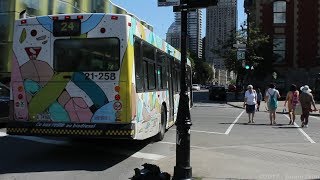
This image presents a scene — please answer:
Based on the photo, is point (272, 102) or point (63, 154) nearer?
point (63, 154)

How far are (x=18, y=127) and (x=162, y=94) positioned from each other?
4575mm

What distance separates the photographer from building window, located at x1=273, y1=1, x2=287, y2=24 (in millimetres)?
55438

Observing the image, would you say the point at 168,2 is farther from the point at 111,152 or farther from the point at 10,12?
the point at 10,12

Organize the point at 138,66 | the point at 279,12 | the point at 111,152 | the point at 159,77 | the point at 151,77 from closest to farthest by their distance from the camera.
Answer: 1. the point at 138,66
2. the point at 111,152
3. the point at 151,77
4. the point at 159,77
5. the point at 279,12

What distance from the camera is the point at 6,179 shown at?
8.82m

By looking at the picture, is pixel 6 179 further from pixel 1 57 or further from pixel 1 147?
pixel 1 57

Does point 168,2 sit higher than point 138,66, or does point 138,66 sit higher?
point 168,2

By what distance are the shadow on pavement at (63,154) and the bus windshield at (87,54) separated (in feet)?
6.26

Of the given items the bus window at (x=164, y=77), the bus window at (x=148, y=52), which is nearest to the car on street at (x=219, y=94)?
the bus window at (x=164, y=77)

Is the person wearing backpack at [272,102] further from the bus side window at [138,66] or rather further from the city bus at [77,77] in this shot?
the city bus at [77,77]

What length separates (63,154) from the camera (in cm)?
1174

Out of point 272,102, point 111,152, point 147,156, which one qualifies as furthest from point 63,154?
point 272,102

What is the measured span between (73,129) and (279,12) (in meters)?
48.1

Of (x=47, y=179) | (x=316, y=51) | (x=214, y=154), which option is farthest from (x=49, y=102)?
(x=316, y=51)
